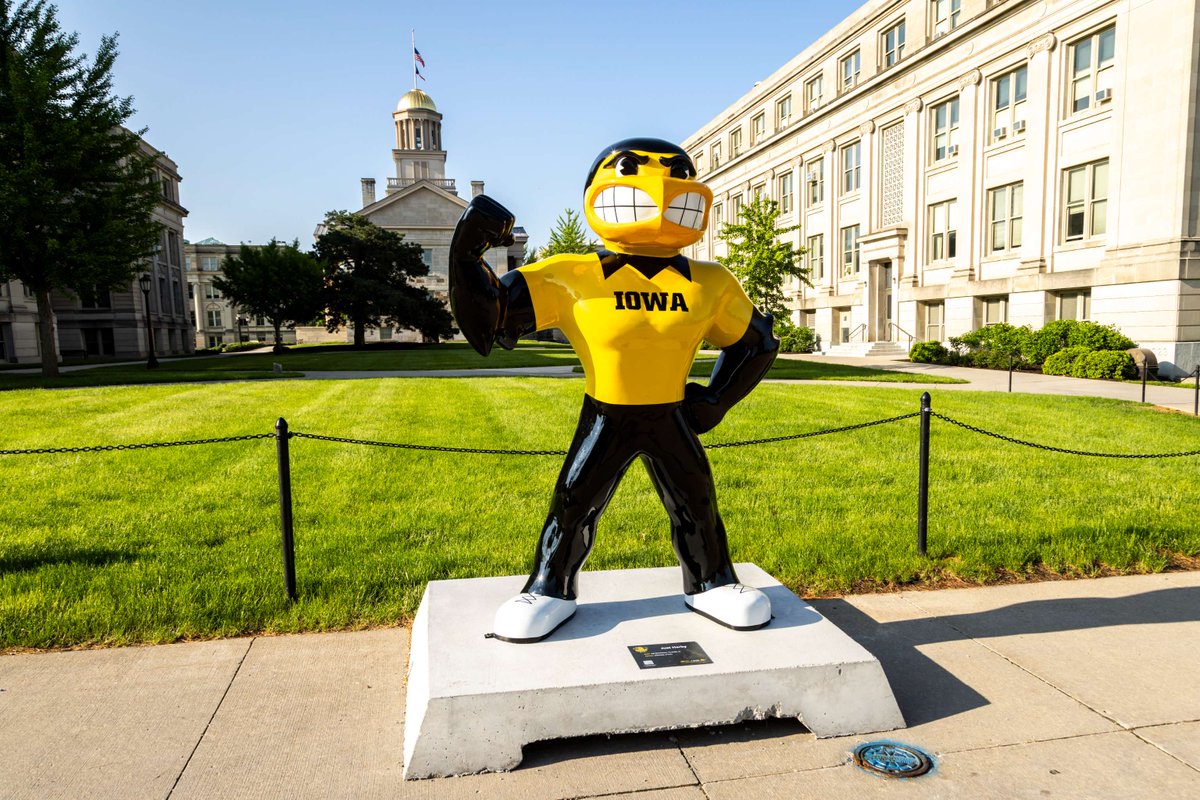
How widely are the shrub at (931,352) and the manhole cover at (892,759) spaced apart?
25157mm

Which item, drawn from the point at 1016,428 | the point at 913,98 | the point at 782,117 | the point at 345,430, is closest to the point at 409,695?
the point at 345,430

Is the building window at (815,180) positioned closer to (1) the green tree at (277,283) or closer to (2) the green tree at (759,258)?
(2) the green tree at (759,258)

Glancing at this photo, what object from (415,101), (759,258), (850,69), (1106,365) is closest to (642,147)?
(1106,365)

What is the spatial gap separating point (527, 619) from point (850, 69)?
3549 cm

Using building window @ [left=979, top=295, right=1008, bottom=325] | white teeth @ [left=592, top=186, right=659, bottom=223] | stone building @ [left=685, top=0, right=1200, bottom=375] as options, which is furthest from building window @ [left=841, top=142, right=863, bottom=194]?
white teeth @ [left=592, top=186, right=659, bottom=223]

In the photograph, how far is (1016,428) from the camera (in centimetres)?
1026

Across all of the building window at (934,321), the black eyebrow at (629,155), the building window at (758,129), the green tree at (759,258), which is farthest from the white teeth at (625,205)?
the building window at (758,129)

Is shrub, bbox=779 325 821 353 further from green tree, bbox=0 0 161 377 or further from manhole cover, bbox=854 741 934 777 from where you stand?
manhole cover, bbox=854 741 934 777

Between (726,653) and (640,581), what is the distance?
99 centimetres

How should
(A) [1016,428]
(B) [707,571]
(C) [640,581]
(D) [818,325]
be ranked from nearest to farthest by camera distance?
(B) [707,571], (C) [640,581], (A) [1016,428], (D) [818,325]

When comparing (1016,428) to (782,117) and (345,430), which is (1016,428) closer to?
(345,430)

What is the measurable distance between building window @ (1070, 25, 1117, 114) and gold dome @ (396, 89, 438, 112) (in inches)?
2694

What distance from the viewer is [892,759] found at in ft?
9.51

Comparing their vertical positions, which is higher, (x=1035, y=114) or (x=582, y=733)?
(x=1035, y=114)
